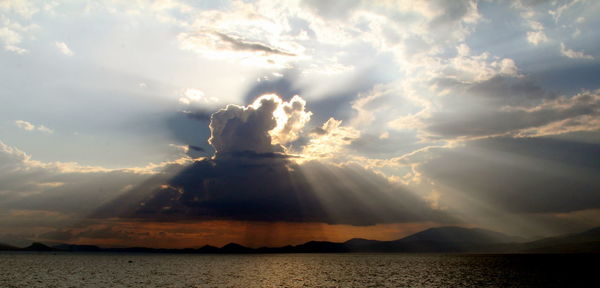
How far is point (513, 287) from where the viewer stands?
395ft

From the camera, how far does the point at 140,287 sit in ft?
405

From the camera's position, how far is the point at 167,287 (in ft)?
401

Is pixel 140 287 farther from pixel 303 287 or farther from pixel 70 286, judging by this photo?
pixel 303 287

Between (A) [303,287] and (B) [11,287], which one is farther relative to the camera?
(A) [303,287]

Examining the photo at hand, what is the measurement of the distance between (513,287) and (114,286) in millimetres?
127663

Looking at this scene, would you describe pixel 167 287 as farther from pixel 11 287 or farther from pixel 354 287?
pixel 354 287

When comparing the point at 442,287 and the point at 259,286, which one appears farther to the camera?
the point at 259,286

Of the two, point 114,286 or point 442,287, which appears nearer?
point 442,287

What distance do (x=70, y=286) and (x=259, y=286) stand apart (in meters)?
60.2


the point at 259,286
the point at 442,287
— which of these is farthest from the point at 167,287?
the point at 442,287

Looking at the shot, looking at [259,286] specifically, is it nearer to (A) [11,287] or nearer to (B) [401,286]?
(B) [401,286]

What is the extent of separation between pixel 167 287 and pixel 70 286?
1237 inches

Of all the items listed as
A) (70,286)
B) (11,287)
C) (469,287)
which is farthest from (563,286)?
(11,287)

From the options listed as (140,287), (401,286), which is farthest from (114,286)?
(401,286)
